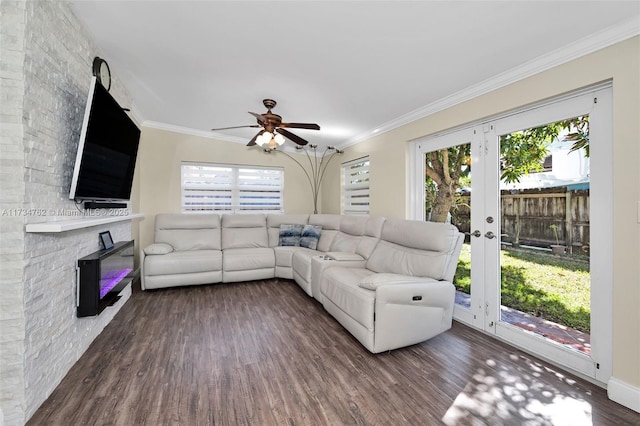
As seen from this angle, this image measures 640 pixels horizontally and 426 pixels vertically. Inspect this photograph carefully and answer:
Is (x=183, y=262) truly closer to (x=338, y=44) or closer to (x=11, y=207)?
(x=11, y=207)

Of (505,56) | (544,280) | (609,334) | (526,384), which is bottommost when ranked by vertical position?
(526,384)

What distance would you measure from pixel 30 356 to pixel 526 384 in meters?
3.05

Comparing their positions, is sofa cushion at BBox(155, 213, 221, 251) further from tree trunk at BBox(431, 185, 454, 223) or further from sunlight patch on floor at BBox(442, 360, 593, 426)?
sunlight patch on floor at BBox(442, 360, 593, 426)

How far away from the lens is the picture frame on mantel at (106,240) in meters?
2.35

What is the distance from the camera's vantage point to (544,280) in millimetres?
2260

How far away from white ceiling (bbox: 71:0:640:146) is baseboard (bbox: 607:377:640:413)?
2.19 meters

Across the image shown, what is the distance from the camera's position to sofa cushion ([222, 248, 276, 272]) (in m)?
3.93

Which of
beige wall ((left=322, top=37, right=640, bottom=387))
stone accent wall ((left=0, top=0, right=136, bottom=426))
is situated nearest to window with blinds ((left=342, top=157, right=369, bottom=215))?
beige wall ((left=322, top=37, right=640, bottom=387))

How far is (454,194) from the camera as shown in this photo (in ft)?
9.72

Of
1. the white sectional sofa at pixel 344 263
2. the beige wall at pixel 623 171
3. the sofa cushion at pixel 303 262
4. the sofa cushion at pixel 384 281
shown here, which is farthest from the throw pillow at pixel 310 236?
the beige wall at pixel 623 171

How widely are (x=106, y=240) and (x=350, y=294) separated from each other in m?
2.27

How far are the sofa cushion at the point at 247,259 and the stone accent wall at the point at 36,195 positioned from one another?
6.60ft

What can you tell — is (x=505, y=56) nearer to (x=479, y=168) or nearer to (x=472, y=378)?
(x=479, y=168)

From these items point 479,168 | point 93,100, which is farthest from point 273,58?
point 479,168
